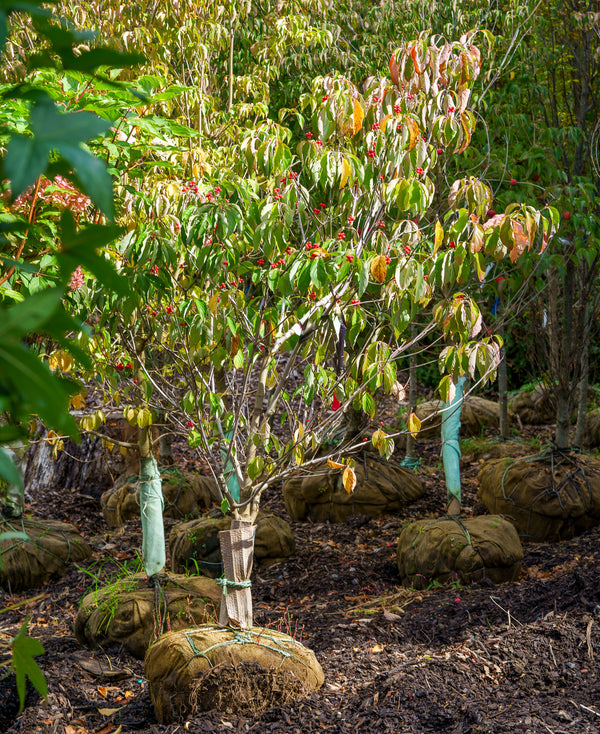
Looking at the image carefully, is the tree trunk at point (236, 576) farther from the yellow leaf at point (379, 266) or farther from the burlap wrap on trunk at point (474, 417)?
the burlap wrap on trunk at point (474, 417)

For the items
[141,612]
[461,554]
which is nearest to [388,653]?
[461,554]

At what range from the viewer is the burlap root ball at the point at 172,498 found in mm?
5633

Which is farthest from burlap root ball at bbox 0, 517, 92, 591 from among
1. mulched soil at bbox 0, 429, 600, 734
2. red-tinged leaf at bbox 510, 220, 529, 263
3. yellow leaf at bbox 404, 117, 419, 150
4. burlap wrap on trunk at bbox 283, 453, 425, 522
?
red-tinged leaf at bbox 510, 220, 529, 263

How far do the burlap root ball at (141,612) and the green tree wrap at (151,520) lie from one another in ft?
0.30

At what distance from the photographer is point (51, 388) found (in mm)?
416

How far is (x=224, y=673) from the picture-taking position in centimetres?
260

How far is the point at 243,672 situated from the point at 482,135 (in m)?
4.14

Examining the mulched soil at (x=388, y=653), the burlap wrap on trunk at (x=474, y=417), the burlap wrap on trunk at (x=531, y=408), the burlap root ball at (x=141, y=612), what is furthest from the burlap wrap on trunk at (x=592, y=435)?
the burlap root ball at (x=141, y=612)

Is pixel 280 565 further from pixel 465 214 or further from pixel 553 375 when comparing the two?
pixel 465 214

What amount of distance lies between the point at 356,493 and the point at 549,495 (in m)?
1.48

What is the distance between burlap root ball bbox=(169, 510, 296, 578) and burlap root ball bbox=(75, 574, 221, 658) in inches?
25.5

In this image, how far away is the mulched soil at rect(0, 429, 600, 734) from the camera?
2.47 metres

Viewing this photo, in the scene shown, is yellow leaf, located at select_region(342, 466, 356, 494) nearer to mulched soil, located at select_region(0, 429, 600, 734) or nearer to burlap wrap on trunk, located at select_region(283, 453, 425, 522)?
mulched soil, located at select_region(0, 429, 600, 734)

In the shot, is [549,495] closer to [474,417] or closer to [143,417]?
[143,417]
